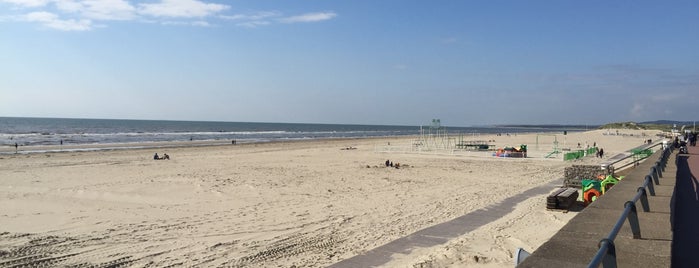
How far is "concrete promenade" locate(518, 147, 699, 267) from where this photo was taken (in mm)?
3619

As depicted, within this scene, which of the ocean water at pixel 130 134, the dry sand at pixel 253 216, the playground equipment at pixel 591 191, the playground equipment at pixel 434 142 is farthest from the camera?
the ocean water at pixel 130 134

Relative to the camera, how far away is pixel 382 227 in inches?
371

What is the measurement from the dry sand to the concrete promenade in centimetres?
185

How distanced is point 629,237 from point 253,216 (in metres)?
7.93

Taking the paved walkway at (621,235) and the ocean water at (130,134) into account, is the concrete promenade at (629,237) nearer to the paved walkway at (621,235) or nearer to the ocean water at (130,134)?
the paved walkway at (621,235)

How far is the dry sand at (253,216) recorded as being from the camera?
7.43 meters

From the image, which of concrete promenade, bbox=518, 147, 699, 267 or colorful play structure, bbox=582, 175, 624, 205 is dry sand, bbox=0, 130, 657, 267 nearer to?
colorful play structure, bbox=582, 175, 624, 205

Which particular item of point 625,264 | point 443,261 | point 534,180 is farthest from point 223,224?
point 534,180

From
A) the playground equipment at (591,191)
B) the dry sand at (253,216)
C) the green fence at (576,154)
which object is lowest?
the dry sand at (253,216)

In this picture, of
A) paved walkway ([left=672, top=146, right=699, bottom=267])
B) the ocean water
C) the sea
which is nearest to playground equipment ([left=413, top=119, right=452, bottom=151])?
the sea

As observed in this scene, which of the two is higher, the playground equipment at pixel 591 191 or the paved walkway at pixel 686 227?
the paved walkway at pixel 686 227

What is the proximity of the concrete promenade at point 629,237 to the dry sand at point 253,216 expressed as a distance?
185 cm

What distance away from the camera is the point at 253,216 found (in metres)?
10.7

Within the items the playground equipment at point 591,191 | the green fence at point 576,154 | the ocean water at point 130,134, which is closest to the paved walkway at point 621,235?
the playground equipment at point 591,191
